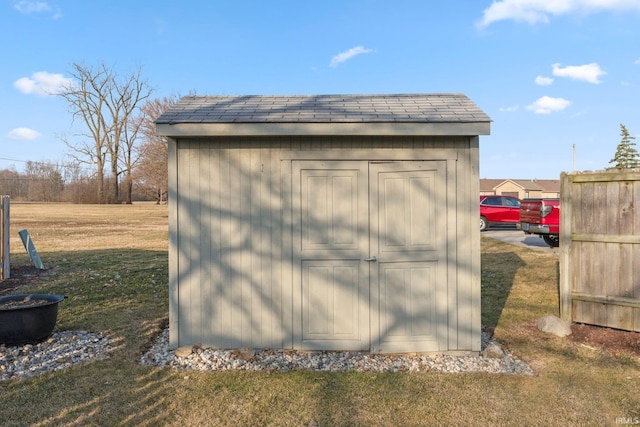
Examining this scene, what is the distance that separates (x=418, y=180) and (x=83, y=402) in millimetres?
3502

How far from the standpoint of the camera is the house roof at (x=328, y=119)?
3.95 metres

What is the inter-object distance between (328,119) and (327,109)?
45 cm

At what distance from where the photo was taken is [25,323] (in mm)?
4168

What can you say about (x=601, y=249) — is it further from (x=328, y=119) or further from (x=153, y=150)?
(x=153, y=150)

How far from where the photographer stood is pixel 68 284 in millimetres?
7203

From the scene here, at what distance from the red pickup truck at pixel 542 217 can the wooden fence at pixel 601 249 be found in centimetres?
642

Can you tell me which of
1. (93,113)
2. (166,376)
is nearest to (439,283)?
(166,376)

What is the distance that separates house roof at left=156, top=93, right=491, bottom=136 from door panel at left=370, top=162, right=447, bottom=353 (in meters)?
0.43

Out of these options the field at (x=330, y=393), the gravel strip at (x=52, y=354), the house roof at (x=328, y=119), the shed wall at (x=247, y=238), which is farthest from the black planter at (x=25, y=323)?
the house roof at (x=328, y=119)

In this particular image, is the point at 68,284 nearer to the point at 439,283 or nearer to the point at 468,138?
the point at 439,283

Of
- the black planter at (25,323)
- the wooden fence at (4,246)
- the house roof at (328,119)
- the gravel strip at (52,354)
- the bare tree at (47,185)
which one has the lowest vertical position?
the gravel strip at (52,354)

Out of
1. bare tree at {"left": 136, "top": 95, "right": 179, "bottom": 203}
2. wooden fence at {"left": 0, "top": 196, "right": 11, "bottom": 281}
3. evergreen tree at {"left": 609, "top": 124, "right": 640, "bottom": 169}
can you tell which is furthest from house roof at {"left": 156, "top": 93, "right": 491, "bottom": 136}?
evergreen tree at {"left": 609, "top": 124, "right": 640, "bottom": 169}

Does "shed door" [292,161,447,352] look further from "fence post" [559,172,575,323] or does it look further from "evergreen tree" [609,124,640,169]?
"evergreen tree" [609,124,640,169]

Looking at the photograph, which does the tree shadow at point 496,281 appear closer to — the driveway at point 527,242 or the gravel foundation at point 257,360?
the gravel foundation at point 257,360
